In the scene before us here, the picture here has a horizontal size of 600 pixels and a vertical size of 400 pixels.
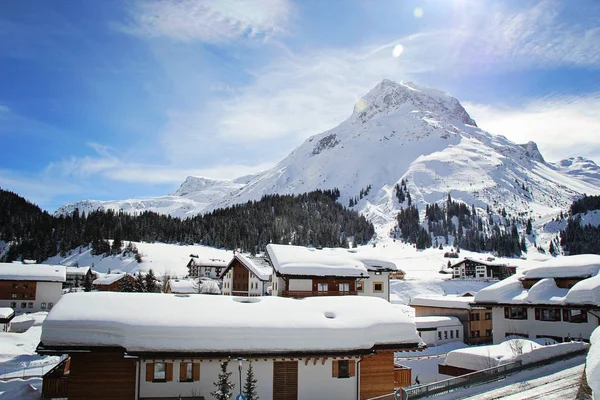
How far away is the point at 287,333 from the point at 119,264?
12053cm

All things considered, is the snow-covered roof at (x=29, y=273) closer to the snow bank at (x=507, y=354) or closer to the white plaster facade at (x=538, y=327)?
the white plaster facade at (x=538, y=327)

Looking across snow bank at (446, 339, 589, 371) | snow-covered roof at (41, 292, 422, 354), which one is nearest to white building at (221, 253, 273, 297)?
snow bank at (446, 339, 589, 371)

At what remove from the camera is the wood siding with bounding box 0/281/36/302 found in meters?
75.8

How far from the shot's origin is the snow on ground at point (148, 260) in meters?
126

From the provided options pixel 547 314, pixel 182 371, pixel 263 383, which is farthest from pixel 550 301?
pixel 182 371

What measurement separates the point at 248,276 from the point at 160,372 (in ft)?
144

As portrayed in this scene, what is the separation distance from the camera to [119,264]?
129625mm

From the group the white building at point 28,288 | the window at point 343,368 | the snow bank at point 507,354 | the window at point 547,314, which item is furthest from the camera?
the white building at point 28,288

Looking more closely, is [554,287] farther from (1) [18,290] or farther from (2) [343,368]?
(1) [18,290]

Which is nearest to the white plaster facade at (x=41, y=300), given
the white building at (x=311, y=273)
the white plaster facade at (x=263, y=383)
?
the white building at (x=311, y=273)

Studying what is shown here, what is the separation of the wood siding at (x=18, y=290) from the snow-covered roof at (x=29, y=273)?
75cm

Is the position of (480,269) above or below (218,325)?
above

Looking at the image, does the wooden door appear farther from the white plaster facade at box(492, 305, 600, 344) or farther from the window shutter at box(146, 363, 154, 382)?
the white plaster facade at box(492, 305, 600, 344)

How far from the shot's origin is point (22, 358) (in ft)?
139
